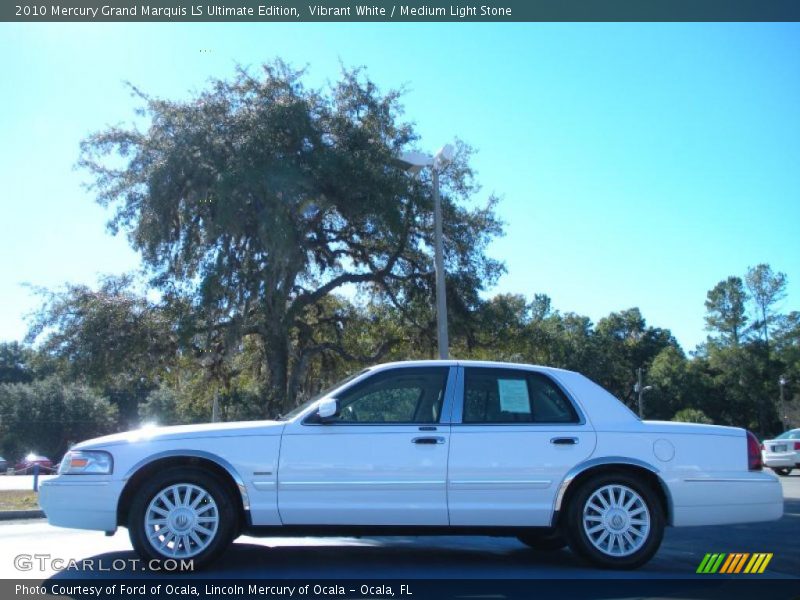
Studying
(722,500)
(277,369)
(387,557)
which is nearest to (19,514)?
(277,369)

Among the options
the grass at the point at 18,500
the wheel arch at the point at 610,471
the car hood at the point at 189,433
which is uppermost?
the car hood at the point at 189,433

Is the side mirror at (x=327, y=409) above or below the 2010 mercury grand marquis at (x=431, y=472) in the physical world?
above

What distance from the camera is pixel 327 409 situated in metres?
5.83

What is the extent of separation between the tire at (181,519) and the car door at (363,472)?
0.46 meters

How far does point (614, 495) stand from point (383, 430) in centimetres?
192

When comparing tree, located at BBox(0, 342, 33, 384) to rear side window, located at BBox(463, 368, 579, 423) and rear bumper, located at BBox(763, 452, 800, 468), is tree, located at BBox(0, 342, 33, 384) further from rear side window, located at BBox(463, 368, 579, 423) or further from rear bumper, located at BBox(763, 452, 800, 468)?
rear side window, located at BBox(463, 368, 579, 423)

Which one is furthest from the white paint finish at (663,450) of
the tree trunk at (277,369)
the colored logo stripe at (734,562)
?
the tree trunk at (277,369)

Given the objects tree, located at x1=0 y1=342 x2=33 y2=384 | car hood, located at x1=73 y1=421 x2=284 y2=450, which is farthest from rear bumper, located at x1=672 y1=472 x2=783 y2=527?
tree, located at x1=0 y1=342 x2=33 y2=384

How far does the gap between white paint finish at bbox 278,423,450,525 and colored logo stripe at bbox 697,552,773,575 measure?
244cm

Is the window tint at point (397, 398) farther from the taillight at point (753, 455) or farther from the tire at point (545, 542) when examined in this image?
the taillight at point (753, 455)

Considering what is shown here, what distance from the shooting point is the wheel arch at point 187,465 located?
570 centimetres

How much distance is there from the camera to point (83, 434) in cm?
5019

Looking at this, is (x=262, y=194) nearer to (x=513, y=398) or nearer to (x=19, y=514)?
(x=19, y=514)

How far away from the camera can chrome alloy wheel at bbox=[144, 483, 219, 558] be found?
221 inches
